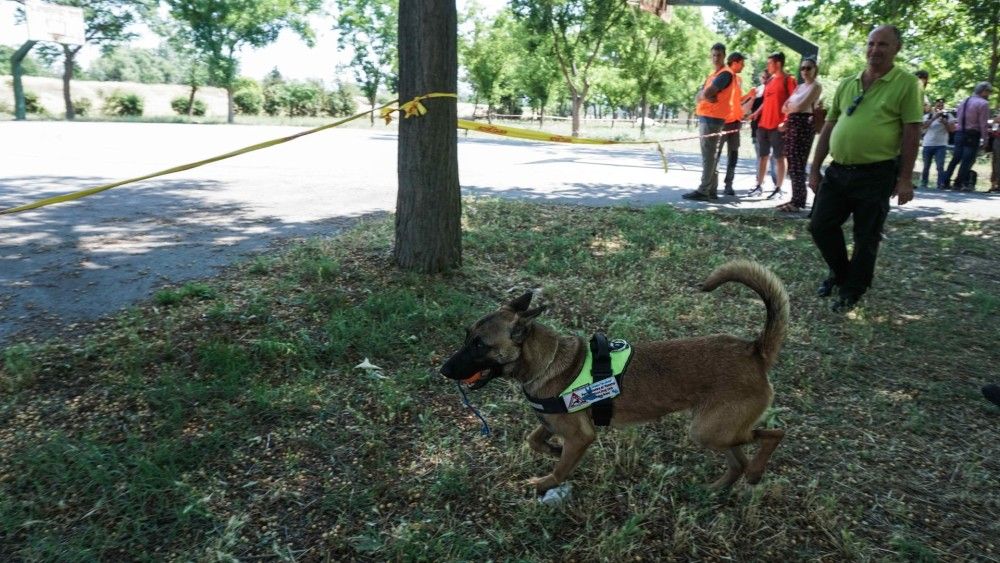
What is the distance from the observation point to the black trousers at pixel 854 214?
522cm

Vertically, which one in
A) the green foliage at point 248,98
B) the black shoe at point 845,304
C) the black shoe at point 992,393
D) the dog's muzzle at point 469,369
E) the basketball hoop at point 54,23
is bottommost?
the black shoe at point 992,393

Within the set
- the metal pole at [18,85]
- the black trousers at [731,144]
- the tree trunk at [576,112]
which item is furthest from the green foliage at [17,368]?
the metal pole at [18,85]

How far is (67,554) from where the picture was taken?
8.29 feet

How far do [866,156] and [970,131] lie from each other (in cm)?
1123

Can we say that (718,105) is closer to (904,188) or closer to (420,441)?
(904,188)

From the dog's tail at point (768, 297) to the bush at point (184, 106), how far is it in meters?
50.7

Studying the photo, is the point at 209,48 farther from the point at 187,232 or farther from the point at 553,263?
the point at 553,263

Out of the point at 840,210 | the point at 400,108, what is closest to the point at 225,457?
the point at 400,108

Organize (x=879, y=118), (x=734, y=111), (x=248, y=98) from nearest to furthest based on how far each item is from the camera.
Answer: (x=879, y=118), (x=734, y=111), (x=248, y=98)

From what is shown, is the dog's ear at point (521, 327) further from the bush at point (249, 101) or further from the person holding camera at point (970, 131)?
the bush at point (249, 101)

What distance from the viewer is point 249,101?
4809 centimetres

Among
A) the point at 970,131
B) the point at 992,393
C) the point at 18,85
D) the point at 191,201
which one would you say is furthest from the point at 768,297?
the point at 18,85

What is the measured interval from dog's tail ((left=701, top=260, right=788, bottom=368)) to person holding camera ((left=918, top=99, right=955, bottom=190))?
564 inches

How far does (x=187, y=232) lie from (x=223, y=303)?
2.94 meters
